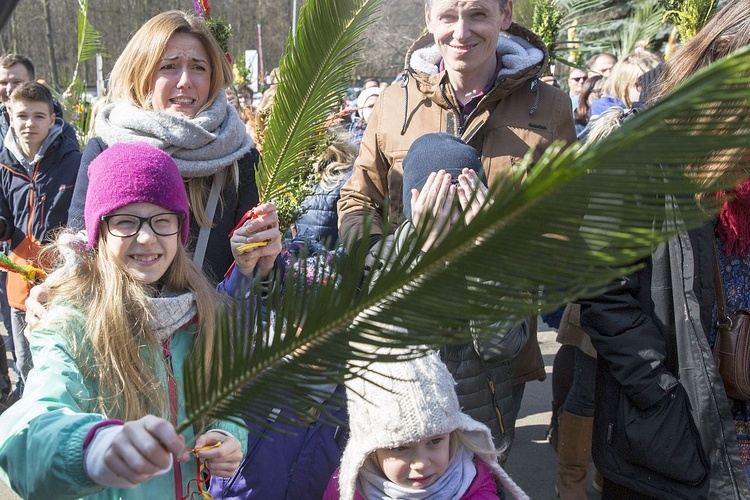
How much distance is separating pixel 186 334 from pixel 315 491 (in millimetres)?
818

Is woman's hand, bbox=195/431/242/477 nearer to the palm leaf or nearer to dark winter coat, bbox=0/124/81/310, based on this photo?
dark winter coat, bbox=0/124/81/310

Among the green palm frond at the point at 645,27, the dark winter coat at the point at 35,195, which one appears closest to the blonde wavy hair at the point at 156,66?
the dark winter coat at the point at 35,195

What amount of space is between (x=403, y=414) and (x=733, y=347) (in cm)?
106

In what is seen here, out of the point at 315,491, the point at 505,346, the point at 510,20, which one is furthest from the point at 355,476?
the point at 510,20

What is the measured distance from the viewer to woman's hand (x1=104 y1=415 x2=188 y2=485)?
1043 mm

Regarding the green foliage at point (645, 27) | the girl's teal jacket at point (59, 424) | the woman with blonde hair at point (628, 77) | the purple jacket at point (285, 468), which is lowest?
the purple jacket at point (285, 468)

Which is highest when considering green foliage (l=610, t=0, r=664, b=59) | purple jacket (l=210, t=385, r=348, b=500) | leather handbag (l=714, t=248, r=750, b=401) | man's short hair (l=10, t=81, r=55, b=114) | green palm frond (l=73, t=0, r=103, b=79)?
green foliage (l=610, t=0, r=664, b=59)

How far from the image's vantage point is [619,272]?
0.86m

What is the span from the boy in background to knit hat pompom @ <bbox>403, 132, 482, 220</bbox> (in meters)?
3.42

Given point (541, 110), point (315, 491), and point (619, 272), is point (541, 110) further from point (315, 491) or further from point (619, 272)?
point (619, 272)

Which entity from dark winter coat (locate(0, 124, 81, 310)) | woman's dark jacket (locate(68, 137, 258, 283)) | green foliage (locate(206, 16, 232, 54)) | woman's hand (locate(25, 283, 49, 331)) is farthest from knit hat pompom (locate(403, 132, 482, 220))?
dark winter coat (locate(0, 124, 81, 310))

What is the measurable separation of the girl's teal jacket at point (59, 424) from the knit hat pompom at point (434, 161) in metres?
0.78

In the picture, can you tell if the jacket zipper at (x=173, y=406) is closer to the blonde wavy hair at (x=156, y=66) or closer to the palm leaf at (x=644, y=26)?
the blonde wavy hair at (x=156, y=66)

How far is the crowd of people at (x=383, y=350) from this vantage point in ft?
6.24
